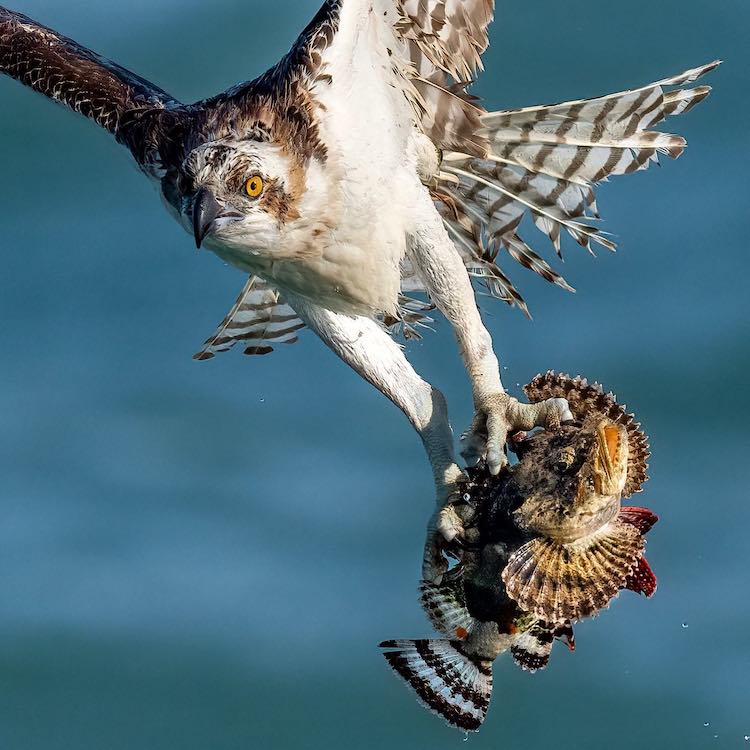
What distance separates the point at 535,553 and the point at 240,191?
1.81 m

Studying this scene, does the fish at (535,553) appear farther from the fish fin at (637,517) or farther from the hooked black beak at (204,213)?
the hooked black beak at (204,213)

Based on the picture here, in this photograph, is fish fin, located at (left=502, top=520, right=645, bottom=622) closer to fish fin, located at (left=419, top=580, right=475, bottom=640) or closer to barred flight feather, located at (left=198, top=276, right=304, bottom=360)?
fish fin, located at (left=419, top=580, right=475, bottom=640)

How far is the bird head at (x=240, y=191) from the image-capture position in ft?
19.3

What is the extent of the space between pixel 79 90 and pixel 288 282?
4.85 ft

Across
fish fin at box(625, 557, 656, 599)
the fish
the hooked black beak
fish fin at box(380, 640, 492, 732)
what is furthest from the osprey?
fish fin at box(625, 557, 656, 599)

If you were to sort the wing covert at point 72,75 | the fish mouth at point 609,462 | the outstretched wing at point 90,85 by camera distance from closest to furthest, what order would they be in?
1. the fish mouth at point 609,462
2. the outstretched wing at point 90,85
3. the wing covert at point 72,75

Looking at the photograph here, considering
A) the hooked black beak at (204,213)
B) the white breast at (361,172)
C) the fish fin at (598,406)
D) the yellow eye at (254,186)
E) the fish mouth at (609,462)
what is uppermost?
the white breast at (361,172)

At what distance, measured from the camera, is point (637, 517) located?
5.32 meters

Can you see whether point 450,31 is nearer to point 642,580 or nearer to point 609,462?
point 609,462

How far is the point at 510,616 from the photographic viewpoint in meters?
5.39

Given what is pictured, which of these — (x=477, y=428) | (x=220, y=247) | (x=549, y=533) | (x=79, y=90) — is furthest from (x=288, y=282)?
(x=549, y=533)

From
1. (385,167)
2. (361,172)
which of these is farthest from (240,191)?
(385,167)

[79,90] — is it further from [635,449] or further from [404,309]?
[635,449]

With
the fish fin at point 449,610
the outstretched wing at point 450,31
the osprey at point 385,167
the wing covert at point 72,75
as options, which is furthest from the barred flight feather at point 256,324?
the fish fin at point 449,610
